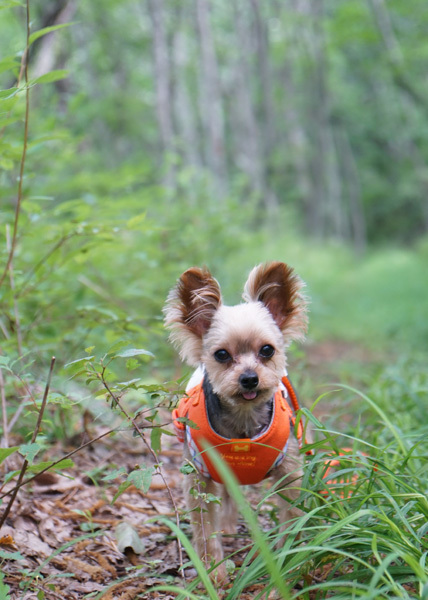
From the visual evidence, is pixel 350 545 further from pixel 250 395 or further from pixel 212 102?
pixel 212 102

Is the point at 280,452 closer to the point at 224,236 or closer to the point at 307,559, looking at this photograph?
the point at 307,559

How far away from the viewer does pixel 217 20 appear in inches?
1433

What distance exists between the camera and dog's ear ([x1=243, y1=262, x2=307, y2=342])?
324cm

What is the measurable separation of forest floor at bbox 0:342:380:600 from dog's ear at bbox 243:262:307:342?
1169mm

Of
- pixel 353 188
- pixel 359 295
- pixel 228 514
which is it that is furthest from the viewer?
pixel 353 188

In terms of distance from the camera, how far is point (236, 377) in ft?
9.61

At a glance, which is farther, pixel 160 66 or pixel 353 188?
pixel 353 188

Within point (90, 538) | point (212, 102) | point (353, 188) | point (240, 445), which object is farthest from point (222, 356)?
point (353, 188)

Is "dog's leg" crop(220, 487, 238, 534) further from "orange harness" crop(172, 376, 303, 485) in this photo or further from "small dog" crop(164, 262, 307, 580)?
"orange harness" crop(172, 376, 303, 485)

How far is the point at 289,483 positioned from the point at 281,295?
3.47 feet

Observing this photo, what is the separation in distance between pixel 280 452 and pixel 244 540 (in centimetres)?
88

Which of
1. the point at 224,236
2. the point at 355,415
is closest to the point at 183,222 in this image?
the point at 224,236

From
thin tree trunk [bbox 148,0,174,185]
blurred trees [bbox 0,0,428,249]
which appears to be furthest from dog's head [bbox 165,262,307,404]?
thin tree trunk [bbox 148,0,174,185]

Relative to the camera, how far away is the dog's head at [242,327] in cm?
300
